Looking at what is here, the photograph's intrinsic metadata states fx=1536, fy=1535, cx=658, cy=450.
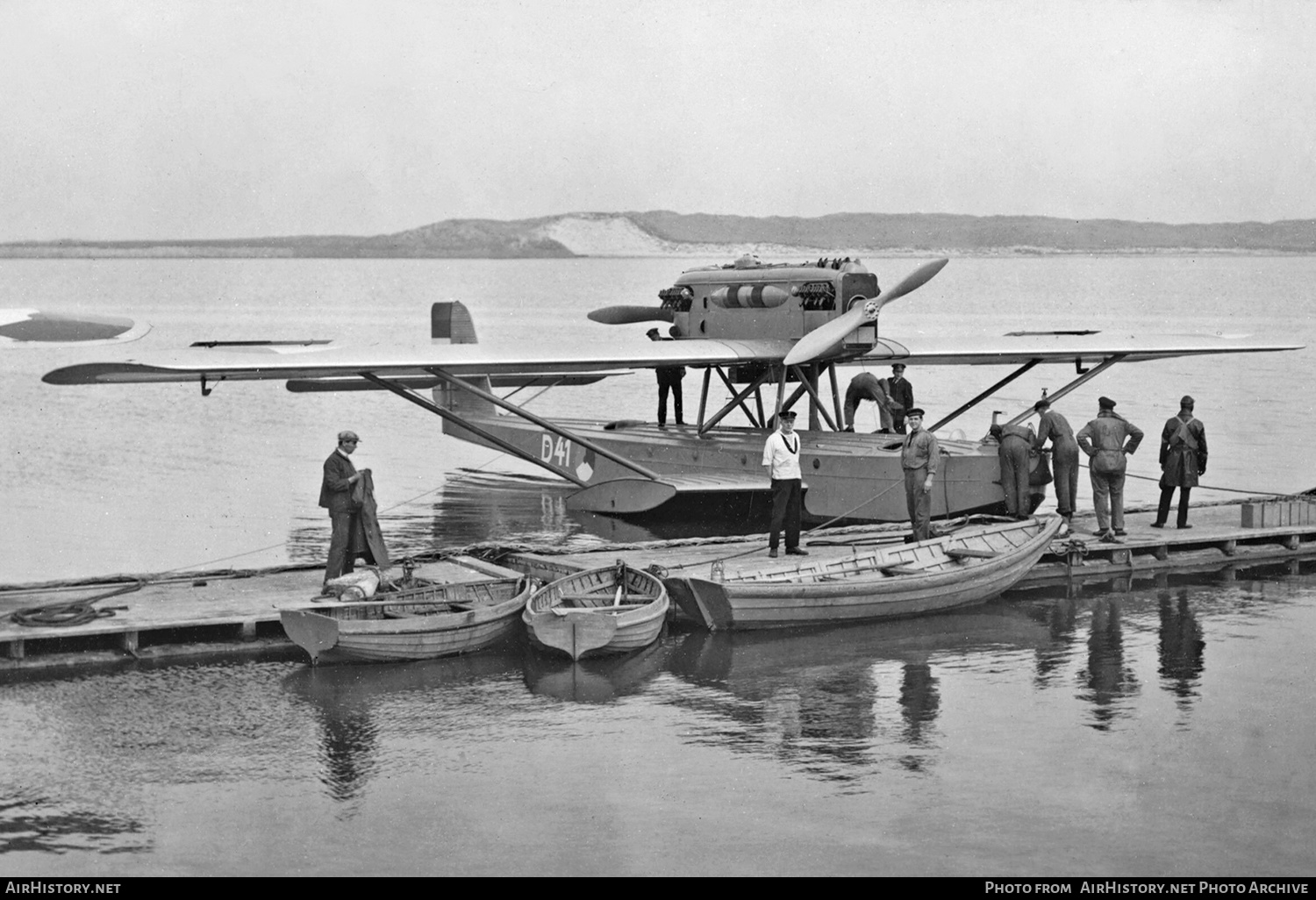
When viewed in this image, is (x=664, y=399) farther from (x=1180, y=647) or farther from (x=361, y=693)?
(x=361, y=693)

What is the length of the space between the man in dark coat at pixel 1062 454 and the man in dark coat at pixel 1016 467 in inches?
8.0

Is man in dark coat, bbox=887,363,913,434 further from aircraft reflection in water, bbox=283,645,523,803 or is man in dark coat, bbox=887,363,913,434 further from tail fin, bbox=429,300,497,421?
aircraft reflection in water, bbox=283,645,523,803

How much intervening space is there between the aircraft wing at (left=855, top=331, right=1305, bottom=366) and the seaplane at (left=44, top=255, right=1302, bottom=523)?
0.04 metres

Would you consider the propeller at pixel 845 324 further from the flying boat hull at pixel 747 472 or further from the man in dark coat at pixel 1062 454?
the man in dark coat at pixel 1062 454

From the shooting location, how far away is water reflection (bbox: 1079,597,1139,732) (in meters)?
12.2

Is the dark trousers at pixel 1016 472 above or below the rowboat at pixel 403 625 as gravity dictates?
above

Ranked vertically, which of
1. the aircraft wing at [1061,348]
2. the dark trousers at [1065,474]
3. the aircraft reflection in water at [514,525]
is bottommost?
the aircraft reflection in water at [514,525]

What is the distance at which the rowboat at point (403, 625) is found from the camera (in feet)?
41.8

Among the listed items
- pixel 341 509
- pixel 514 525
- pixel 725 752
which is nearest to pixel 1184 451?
pixel 725 752

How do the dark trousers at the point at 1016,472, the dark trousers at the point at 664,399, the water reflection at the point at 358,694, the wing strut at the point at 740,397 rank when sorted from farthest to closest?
the dark trousers at the point at 664,399, the wing strut at the point at 740,397, the dark trousers at the point at 1016,472, the water reflection at the point at 358,694

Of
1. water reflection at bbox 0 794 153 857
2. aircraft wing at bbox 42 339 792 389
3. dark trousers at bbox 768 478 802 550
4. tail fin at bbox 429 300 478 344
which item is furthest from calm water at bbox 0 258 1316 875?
tail fin at bbox 429 300 478 344

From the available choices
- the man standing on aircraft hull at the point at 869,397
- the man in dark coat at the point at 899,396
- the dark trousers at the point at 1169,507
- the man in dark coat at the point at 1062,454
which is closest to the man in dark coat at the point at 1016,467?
the man in dark coat at the point at 1062,454

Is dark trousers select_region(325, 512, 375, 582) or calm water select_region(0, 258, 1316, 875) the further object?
dark trousers select_region(325, 512, 375, 582)

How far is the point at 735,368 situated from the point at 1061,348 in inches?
184
